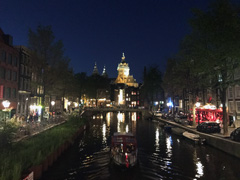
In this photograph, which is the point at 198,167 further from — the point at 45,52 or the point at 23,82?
the point at 23,82

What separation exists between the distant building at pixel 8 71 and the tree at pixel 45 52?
21.8ft

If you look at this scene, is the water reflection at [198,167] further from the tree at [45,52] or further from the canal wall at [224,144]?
the tree at [45,52]

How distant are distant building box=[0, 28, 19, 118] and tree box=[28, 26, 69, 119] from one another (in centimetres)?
666

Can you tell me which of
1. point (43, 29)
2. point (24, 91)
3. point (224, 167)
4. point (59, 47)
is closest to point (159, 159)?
point (224, 167)

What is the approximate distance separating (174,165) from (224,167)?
187 inches

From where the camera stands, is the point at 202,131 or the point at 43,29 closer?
the point at 202,131

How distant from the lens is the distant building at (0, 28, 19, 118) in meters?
37.7

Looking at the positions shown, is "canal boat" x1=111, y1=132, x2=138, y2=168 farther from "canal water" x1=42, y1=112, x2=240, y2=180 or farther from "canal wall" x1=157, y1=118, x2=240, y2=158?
"canal wall" x1=157, y1=118, x2=240, y2=158

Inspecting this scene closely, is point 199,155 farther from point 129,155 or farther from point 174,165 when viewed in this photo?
point 129,155

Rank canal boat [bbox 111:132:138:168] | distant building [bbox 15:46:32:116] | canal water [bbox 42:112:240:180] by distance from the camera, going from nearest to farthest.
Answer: canal water [bbox 42:112:240:180] → canal boat [bbox 111:132:138:168] → distant building [bbox 15:46:32:116]

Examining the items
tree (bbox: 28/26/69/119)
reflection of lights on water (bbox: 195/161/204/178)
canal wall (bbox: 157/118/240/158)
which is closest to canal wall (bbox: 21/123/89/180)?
reflection of lights on water (bbox: 195/161/204/178)

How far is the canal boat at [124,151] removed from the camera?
56.9 feet

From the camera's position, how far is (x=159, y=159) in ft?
71.2

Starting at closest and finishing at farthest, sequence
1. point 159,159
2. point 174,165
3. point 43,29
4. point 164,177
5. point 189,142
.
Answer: point 164,177
point 174,165
point 159,159
point 189,142
point 43,29
